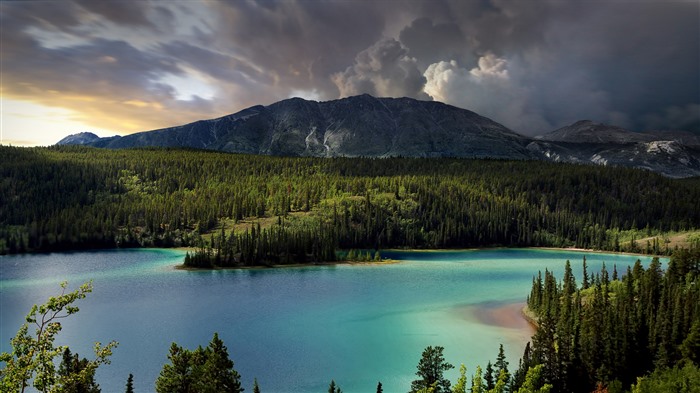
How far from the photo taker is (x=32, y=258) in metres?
163

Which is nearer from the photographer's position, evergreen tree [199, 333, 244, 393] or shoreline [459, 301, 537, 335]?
evergreen tree [199, 333, 244, 393]

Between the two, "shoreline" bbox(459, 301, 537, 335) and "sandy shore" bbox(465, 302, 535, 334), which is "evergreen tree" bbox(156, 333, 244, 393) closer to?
"shoreline" bbox(459, 301, 537, 335)

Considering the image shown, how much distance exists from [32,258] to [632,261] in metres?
206

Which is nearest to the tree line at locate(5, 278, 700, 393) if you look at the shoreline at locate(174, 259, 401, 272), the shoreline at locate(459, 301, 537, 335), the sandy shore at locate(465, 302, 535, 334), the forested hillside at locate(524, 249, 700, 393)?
the forested hillside at locate(524, 249, 700, 393)

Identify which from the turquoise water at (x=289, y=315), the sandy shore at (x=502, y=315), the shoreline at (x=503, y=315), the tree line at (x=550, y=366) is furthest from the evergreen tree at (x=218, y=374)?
the sandy shore at (x=502, y=315)

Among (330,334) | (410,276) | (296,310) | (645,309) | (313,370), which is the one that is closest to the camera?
(313,370)

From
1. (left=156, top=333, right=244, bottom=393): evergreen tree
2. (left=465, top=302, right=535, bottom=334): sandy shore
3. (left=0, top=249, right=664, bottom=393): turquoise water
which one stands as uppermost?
(left=156, top=333, right=244, bottom=393): evergreen tree

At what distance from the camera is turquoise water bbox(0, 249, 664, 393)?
59.9 m

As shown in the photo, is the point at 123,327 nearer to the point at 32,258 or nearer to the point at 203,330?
the point at 203,330

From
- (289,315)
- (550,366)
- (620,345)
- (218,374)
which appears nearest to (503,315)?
(620,345)

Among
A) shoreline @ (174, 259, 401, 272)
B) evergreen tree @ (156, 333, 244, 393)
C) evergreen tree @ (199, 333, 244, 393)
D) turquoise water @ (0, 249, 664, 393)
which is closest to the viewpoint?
evergreen tree @ (156, 333, 244, 393)

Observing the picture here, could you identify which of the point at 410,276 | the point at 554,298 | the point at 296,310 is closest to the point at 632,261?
the point at 410,276

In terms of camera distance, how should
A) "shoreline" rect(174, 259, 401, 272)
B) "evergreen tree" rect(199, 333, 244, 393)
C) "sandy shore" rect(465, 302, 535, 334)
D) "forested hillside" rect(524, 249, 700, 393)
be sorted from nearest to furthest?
"evergreen tree" rect(199, 333, 244, 393) < "forested hillside" rect(524, 249, 700, 393) < "sandy shore" rect(465, 302, 535, 334) < "shoreline" rect(174, 259, 401, 272)

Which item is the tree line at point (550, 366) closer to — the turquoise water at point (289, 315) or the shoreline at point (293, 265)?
the turquoise water at point (289, 315)
